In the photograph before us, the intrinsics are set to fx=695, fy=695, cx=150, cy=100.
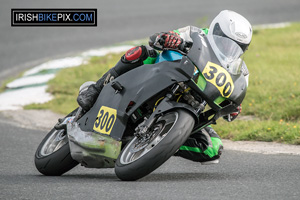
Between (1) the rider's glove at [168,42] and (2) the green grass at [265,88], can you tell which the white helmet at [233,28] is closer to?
(1) the rider's glove at [168,42]

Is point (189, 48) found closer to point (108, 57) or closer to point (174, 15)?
point (108, 57)

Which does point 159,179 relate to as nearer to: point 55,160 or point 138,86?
point 138,86

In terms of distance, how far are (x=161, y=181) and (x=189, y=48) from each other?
43.0 inches

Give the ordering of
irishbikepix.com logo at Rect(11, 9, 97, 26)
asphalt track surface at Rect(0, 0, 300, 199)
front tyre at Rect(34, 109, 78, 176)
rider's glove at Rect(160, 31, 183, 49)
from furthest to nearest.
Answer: irishbikepix.com logo at Rect(11, 9, 97, 26) < front tyre at Rect(34, 109, 78, 176) < rider's glove at Rect(160, 31, 183, 49) < asphalt track surface at Rect(0, 0, 300, 199)

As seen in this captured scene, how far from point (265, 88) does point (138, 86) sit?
15.3 ft

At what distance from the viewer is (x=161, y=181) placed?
215 inches

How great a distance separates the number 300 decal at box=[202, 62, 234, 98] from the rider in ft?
1.12

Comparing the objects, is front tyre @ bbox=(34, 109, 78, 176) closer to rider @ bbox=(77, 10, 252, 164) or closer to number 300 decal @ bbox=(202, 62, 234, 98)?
rider @ bbox=(77, 10, 252, 164)

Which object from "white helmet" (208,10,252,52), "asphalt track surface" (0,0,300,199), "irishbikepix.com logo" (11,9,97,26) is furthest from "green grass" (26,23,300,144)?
"irishbikepix.com logo" (11,9,97,26)

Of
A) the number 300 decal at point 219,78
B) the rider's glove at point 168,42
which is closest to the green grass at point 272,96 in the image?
the number 300 decal at point 219,78

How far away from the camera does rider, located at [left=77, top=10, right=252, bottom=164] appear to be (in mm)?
5566

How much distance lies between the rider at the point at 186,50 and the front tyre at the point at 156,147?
0.66 m

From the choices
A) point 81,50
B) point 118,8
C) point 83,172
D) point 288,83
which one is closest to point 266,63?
point 288,83

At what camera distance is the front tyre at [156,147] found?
16.5 feet
